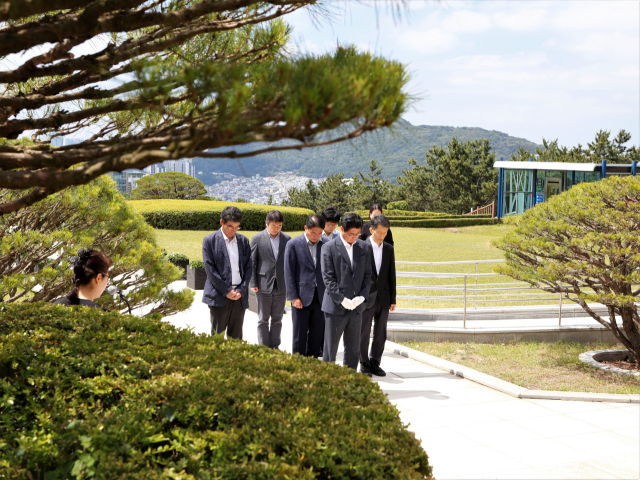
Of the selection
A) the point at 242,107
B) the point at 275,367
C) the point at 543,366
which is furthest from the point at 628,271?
the point at 242,107

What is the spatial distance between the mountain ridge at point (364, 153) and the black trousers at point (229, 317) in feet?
5.16

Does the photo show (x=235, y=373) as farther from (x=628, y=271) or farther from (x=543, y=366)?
(x=628, y=271)

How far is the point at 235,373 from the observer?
2.83 meters

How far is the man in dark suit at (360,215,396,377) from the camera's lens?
5.94 metres

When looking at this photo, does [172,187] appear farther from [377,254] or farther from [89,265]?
[89,265]

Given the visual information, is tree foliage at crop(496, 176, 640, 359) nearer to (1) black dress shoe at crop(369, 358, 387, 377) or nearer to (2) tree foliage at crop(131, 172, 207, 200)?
(1) black dress shoe at crop(369, 358, 387, 377)

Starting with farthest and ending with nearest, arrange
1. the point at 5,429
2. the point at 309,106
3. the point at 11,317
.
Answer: the point at 11,317 → the point at 5,429 → the point at 309,106

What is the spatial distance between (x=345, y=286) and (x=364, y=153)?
3112 mm

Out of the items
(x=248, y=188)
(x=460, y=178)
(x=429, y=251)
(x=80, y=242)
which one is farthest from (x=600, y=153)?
(x=248, y=188)

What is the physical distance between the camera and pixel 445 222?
31531 millimetres

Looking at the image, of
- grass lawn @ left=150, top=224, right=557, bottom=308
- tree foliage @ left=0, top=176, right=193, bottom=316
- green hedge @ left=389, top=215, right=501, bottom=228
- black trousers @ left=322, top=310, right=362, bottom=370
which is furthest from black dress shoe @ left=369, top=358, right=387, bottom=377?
green hedge @ left=389, top=215, right=501, bottom=228

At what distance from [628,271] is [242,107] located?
660cm

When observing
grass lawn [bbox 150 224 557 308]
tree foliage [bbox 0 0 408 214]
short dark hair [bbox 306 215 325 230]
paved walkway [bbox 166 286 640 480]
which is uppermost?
tree foliage [bbox 0 0 408 214]

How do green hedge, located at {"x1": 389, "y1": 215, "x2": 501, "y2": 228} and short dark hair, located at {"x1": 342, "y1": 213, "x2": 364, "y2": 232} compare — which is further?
green hedge, located at {"x1": 389, "y1": 215, "x2": 501, "y2": 228}
